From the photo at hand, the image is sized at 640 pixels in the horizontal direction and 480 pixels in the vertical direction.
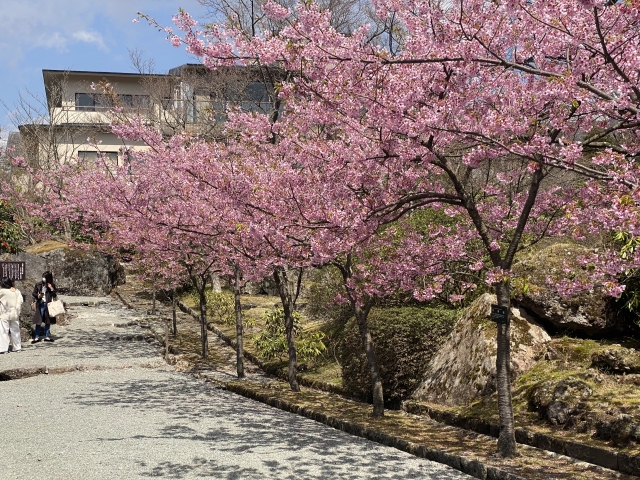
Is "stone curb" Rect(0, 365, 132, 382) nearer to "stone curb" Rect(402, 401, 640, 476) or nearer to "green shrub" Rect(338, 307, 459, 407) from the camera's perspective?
"green shrub" Rect(338, 307, 459, 407)

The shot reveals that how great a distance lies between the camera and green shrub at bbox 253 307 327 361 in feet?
49.4

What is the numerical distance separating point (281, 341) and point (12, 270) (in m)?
9.62

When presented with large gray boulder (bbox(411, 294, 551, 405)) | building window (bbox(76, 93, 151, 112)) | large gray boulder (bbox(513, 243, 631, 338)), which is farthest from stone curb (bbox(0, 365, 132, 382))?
building window (bbox(76, 93, 151, 112))

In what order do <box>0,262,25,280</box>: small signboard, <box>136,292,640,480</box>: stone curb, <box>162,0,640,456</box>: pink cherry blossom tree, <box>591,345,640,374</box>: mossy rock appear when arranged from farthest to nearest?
<box>0,262,25,280</box>: small signboard < <box>591,345,640,374</box>: mossy rock < <box>136,292,640,480</box>: stone curb < <box>162,0,640,456</box>: pink cherry blossom tree

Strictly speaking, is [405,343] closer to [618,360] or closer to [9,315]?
[618,360]

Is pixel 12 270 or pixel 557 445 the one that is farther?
pixel 12 270

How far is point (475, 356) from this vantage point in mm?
10086

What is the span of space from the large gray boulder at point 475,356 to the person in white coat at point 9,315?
11.4 metres

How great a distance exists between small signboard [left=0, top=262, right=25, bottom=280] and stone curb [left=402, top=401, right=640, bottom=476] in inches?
582

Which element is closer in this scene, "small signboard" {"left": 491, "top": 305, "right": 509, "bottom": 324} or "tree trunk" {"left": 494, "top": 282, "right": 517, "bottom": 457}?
"tree trunk" {"left": 494, "top": 282, "right": 517, "bottom": 457}

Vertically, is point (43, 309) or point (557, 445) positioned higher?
point (43, 309)

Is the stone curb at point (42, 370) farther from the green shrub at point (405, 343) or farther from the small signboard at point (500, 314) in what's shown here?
the small signboard at point (500, 314)

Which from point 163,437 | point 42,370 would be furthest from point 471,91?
point 42,370

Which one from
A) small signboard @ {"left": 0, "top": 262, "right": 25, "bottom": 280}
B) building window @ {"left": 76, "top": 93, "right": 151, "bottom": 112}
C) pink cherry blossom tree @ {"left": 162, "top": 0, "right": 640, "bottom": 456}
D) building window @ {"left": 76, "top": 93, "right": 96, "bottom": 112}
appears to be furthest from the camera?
building window @ {"left": 76, "top": 93, "right": 96, "bottom": 112}
